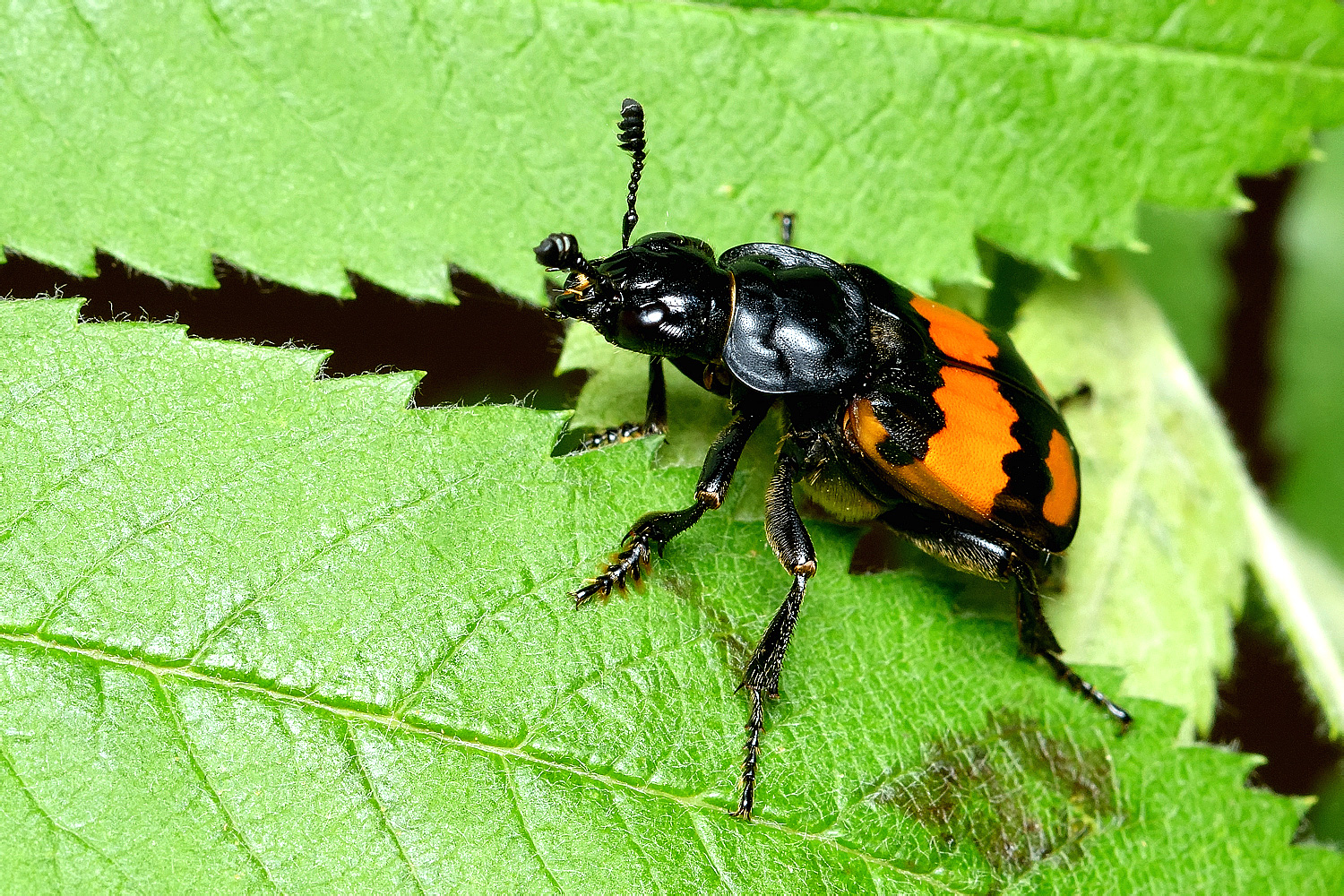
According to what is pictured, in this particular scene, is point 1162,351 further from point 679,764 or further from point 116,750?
point 116,750

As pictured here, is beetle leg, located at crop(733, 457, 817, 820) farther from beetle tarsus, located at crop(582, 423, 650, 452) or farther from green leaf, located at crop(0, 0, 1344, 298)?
green leaf, located at crop(0, 0, 1344, 298)

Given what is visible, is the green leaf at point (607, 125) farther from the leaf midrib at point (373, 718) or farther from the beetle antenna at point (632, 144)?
the leaf midrib at point (373, 718)

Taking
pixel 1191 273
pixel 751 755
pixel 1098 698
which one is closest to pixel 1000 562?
pixel 1098 698

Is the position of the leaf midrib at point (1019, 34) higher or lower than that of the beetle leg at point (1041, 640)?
higher

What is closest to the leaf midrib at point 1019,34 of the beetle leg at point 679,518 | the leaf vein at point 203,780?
the beetle leg at point 679,518

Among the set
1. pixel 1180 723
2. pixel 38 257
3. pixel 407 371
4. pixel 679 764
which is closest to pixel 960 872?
pixel 679 764

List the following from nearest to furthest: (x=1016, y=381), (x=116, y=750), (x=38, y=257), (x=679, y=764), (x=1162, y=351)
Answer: (x=116, y=750)
(x=679, y=764)
(x=38, y=257)
(x=1016, y=381)
(x=1162, y=351)

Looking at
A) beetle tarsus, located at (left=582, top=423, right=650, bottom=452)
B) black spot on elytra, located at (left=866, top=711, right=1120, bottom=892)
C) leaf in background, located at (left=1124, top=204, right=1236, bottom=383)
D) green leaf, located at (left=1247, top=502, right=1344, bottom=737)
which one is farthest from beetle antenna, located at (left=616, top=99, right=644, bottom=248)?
green leaf, located at (left=1247, top=502, right=1344, bottom=737)
